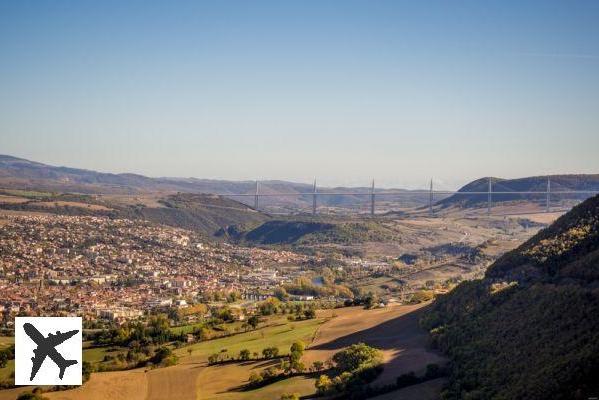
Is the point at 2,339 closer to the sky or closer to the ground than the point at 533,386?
closer to the ground

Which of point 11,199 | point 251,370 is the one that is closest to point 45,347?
point 251,370

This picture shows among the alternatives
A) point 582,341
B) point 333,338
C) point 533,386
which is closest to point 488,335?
point 582,341

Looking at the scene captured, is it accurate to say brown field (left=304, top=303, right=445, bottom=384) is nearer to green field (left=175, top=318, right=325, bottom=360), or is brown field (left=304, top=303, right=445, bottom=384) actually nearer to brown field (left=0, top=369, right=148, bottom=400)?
green field (left=175, top=318, right=325, bottom=360)

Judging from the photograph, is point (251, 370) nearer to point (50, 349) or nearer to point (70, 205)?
point (50, 349)

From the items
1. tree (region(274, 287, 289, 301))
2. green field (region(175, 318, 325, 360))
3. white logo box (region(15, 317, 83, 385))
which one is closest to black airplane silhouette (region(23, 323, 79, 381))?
white logo box (region(15, 317, 83, 385))

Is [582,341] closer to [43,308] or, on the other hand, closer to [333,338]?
[333,338]

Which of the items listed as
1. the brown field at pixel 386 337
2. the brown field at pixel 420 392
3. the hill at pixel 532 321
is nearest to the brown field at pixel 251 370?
the brown field at pixel 386 337
